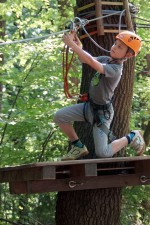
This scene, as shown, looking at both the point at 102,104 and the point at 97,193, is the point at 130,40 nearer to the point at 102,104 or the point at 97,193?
the point at 102,104

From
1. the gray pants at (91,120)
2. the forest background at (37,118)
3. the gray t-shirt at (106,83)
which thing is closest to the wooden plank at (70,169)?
the gray pants at (91,120)

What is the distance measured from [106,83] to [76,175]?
0.86 m

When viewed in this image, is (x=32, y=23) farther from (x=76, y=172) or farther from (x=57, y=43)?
(x=76, y=172)

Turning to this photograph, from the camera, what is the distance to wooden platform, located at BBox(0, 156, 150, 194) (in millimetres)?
4035

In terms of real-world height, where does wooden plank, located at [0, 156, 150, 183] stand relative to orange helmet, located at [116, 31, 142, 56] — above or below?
below

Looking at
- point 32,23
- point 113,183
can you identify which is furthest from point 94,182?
point 32,23

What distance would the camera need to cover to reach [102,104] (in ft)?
14.6

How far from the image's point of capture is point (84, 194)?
488 centimetres

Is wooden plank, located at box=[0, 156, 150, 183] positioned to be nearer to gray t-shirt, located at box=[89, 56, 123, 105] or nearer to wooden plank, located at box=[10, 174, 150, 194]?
wooden plank, located at box=[10, 174, 150, 194]

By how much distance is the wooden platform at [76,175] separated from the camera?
4035mm

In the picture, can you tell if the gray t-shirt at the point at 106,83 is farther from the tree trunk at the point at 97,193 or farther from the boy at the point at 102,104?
the tree trunk at the point at 97,193

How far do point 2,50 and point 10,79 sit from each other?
1.83 ft


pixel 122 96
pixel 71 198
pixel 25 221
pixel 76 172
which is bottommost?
pixel 25 221

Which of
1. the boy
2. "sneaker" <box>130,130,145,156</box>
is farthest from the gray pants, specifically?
"sneaker" <box>130,130,145,156</box>
